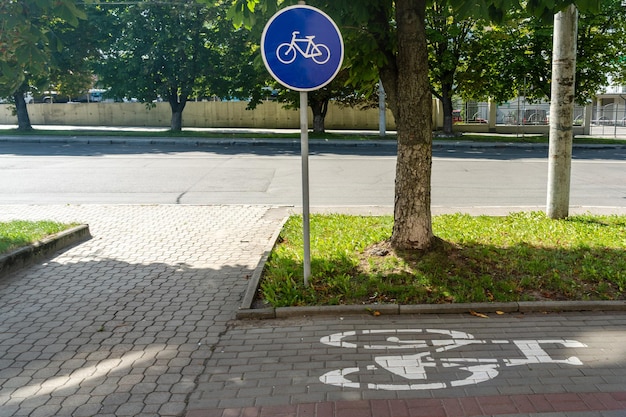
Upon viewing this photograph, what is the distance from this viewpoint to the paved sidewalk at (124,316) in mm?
3889

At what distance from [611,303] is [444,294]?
5.31 ft

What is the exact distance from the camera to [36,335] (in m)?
4.95

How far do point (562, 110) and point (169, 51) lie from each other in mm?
22776

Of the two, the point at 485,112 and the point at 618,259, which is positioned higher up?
the point at 485,112

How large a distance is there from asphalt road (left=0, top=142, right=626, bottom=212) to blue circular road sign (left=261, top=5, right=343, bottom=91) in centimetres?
582

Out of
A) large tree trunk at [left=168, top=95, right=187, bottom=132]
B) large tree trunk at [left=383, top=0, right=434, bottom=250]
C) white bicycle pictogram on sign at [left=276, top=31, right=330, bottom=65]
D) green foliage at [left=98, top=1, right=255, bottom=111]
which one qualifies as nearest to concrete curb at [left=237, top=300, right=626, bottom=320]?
large tree trunk at [left=383, top=0, right=434, bottom=250]

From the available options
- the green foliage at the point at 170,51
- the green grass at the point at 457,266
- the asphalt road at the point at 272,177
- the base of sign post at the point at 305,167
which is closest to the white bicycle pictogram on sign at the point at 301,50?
the base of sign post at the point at 305,167

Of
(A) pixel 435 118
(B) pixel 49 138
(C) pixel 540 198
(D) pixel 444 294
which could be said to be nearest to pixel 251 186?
(C) pixel 540 198

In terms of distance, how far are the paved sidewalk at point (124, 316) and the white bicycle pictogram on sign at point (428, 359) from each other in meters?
1.21

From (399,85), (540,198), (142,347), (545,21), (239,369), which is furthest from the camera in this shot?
(540,198)

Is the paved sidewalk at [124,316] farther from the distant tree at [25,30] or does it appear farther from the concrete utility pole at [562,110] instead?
the concrete utility pole at [562,110]

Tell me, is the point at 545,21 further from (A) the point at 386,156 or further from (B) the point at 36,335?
(A) the point at 386,156

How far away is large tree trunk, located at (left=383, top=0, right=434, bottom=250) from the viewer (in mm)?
6375

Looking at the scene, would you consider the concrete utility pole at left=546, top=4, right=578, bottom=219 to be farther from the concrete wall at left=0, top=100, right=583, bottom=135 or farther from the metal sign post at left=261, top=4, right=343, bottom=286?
the concrete wall at left=0, top=100, right=583, bottom=135
